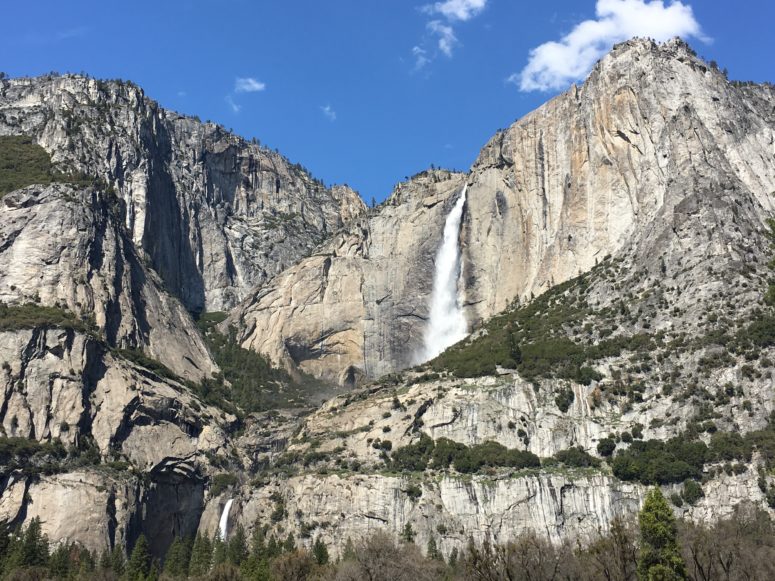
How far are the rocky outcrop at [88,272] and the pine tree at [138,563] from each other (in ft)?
122

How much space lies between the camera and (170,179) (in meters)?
178

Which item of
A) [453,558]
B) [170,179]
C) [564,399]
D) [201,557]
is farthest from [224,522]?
[170,179]

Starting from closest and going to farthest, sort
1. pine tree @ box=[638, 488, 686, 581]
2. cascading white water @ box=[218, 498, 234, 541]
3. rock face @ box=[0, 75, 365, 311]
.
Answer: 1. pine tree @ box=[638, 488, 686, 581]
2. cascading white water @ box=[218, 498, 234, 541]
3. rock face @ box=[0, 75, 365, 311]

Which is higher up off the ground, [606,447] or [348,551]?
[606,447]

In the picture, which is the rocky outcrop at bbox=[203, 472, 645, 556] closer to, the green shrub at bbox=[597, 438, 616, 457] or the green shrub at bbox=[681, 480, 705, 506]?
the green shrub at bbox=[597, 438, 616, 457]

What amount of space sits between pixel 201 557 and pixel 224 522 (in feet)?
51.9

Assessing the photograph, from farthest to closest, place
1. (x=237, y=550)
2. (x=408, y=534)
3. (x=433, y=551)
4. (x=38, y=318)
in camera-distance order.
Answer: (x=38, y=318), (x=237, y=550), (x=408, y=534), (x=433, y=551)

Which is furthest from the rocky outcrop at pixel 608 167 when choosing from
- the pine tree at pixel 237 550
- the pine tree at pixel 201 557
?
the pine tree at pixel 201 557

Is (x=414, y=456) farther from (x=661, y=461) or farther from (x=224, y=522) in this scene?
(x=661, y=461)

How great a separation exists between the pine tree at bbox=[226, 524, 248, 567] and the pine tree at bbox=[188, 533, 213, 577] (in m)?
1.79

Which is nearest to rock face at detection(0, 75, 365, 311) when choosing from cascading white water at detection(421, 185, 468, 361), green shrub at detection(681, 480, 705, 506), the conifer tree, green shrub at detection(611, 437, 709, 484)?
cascading white water at detection(421, 185, 468, 361)

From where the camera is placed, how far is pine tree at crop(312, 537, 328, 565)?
83125mm

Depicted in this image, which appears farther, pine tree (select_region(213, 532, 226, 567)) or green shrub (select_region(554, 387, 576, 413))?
green shrub (select_region(554, 387, 576, 413))

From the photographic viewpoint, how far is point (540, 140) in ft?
449
